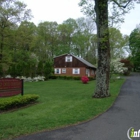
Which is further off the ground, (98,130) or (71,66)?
(71,66)

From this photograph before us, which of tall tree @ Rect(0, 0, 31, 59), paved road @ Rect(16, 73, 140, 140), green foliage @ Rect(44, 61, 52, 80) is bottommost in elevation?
paved road @ Rect(16, 73, 140, 140)

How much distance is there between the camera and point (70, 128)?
4613 mm

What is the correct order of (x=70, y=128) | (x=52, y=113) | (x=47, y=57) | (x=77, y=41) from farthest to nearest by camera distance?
(x=77, y=41) → (x=47, y=57) → (x=52, y=113) → (x=70, y=128)

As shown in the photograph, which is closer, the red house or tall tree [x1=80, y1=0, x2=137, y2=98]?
tall tree [x1=80, y1=0, x2=137, y2=98]

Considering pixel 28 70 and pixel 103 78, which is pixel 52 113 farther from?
pixel 28 70

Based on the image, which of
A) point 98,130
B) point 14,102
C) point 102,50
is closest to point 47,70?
point 102,50

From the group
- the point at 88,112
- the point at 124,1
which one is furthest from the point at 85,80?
the point at 88,112

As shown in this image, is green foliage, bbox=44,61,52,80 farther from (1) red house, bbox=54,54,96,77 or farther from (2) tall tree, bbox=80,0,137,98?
(2) tall tree, bbox=80,0,137,98

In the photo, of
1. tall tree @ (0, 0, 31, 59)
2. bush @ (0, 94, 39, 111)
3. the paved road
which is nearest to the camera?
the paved road

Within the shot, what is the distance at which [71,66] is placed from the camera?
32.2 metres

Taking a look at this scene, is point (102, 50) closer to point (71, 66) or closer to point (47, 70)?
point (47, 70)

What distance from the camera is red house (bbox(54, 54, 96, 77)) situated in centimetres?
3130

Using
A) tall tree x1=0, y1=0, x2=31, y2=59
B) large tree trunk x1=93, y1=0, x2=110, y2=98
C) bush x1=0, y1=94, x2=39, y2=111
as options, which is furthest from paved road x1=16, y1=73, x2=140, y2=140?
tall tree x1=0, y1=0, x2=31, y2=59

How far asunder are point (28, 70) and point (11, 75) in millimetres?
3061
